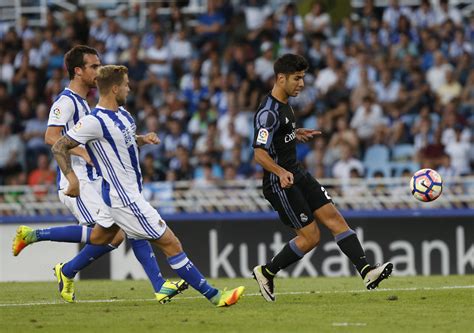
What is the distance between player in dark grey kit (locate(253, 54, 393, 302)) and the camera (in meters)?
11.7

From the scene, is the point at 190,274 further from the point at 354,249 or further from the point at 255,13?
the point at 255,13

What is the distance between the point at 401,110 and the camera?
2070 centimetres

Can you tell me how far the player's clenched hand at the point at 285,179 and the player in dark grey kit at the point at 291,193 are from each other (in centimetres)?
21

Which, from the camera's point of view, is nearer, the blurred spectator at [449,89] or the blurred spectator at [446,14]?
the blurred spectator at [449,89]

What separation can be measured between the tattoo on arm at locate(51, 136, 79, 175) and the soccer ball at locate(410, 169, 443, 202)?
425cm

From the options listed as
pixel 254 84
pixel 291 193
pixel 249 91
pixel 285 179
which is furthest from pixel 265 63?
pixel 285 179

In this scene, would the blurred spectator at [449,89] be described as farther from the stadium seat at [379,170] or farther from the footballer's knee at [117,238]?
the footballer's knee at [117,238]

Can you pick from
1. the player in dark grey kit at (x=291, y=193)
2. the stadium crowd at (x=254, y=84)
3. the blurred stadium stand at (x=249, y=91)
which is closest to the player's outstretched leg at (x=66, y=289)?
the player in dark grey kit at (x=291, y=193)

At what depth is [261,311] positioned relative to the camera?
35.6ft

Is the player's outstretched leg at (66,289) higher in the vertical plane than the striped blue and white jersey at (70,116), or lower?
lower

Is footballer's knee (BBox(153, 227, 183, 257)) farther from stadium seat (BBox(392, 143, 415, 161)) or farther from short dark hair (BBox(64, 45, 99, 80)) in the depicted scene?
stadium seat (BBox(392, 143, 415, 161))

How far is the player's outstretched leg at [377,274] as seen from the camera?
38.1ft

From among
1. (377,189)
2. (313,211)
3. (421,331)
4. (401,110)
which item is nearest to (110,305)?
(313,211)

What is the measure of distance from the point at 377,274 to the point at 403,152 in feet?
27.5
